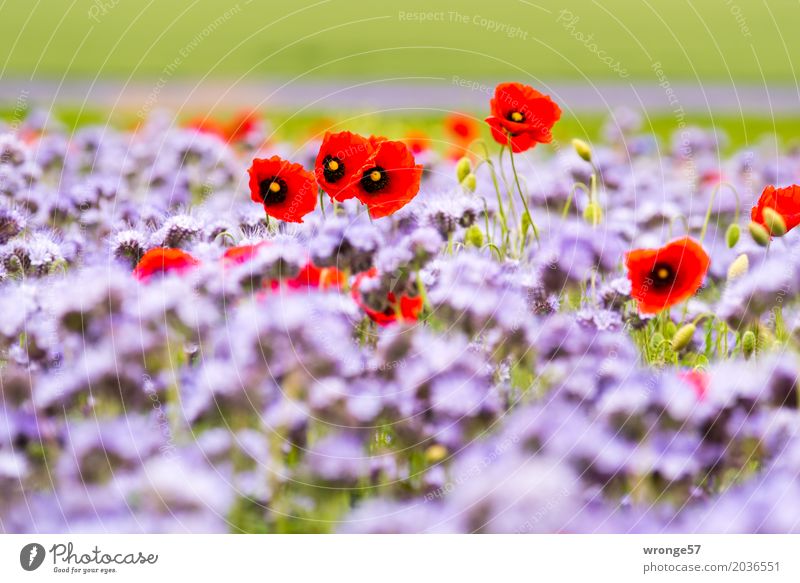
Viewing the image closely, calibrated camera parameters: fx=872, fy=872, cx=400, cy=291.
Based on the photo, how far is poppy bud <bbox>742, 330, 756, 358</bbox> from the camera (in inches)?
60.6

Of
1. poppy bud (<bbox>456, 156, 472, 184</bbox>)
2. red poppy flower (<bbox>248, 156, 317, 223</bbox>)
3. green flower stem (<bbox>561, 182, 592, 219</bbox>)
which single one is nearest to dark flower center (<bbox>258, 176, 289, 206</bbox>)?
red poppy flower (<bbox>248, 156, 317, 223</bbox>)

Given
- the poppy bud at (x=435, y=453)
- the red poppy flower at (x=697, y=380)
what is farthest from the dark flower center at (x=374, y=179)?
the red poppy flower at (x=697, y=380)

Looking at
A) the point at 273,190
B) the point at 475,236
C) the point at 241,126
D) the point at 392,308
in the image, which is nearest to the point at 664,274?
the point at 475,236

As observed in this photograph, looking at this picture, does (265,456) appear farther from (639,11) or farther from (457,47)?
(639,11)

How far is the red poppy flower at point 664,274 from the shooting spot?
155 cm

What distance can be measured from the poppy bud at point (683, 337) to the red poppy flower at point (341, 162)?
640 millimetres

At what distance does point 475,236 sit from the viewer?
5.37ft

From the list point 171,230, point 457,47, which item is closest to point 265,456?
point 171,230

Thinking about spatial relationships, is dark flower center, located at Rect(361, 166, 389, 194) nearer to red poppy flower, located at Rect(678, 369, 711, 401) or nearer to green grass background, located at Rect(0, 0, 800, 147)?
green grass background, located at Rect(0, 0, 800, 147)

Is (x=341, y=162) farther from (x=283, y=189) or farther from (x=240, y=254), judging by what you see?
(x=240, y=254)

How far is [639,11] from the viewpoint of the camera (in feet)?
6.22

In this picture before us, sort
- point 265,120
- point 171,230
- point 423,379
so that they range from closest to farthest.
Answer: point 423,379 → point 171,230 → point 265,120

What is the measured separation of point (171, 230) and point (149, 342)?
0.80 feet

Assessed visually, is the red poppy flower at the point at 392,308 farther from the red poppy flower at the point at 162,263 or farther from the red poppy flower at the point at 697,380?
the red poppy flower at the point at 697,380
